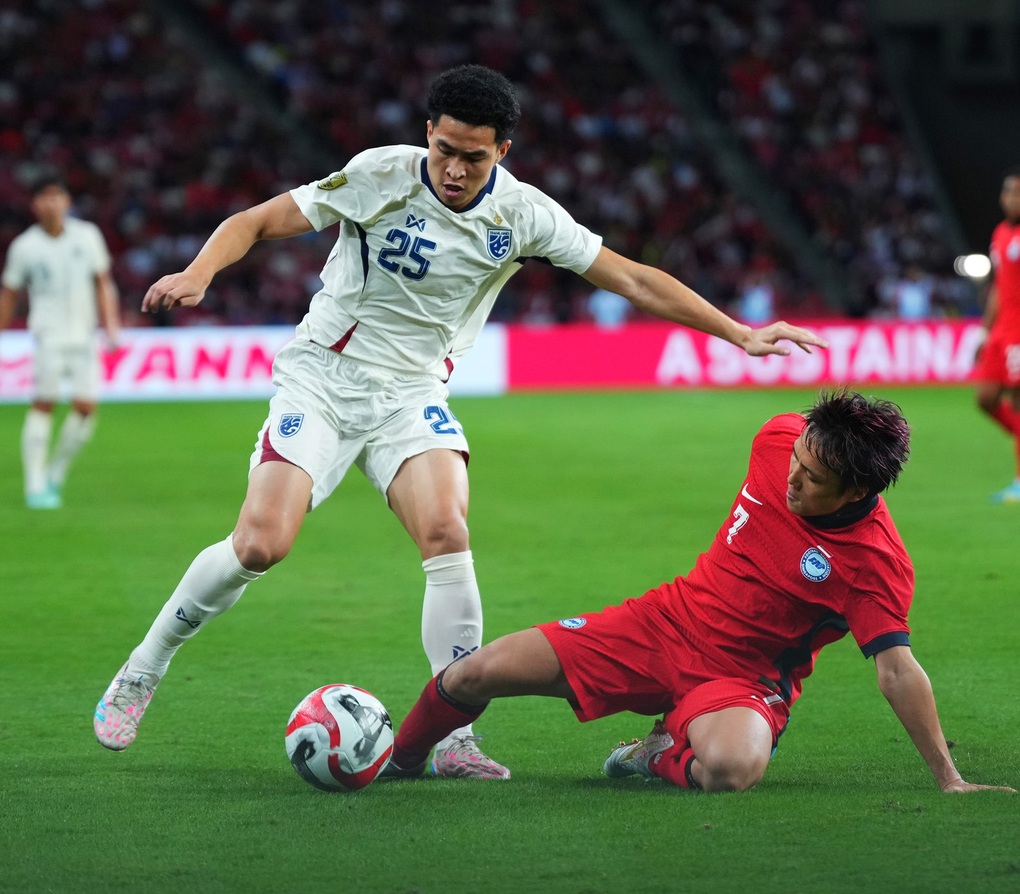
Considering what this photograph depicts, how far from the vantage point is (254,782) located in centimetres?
435

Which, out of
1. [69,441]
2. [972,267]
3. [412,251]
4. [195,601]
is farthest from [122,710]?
[972,267]

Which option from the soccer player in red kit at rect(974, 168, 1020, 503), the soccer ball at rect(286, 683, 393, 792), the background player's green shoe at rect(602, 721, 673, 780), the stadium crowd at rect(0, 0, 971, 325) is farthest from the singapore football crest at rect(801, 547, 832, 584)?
the stadium crowd at rect(0, 0, 971, 325)

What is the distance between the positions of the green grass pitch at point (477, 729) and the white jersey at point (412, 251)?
1318 millimetres

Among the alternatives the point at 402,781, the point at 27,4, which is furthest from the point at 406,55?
the point at 402,781

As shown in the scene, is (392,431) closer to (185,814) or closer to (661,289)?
(661,289)

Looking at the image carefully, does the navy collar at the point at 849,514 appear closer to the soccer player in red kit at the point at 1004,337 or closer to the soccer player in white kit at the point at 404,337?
the soccer player in white kit at the point at 404,337

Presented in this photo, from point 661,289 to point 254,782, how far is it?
197 centimetres

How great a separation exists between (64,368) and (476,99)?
7252 mm

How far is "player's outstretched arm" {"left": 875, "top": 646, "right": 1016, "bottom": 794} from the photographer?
12.9ft

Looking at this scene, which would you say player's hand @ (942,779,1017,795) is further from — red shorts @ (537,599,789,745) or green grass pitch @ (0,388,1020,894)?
red shorts @ (537,599,789,745)

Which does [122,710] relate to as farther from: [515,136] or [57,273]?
[515,136]

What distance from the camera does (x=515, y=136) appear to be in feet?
79.3

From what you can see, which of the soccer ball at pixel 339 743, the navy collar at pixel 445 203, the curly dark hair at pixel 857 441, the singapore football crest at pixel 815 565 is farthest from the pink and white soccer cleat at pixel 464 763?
the navy collar at pixel 445 203

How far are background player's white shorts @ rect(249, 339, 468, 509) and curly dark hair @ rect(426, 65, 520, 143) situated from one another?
861mm
